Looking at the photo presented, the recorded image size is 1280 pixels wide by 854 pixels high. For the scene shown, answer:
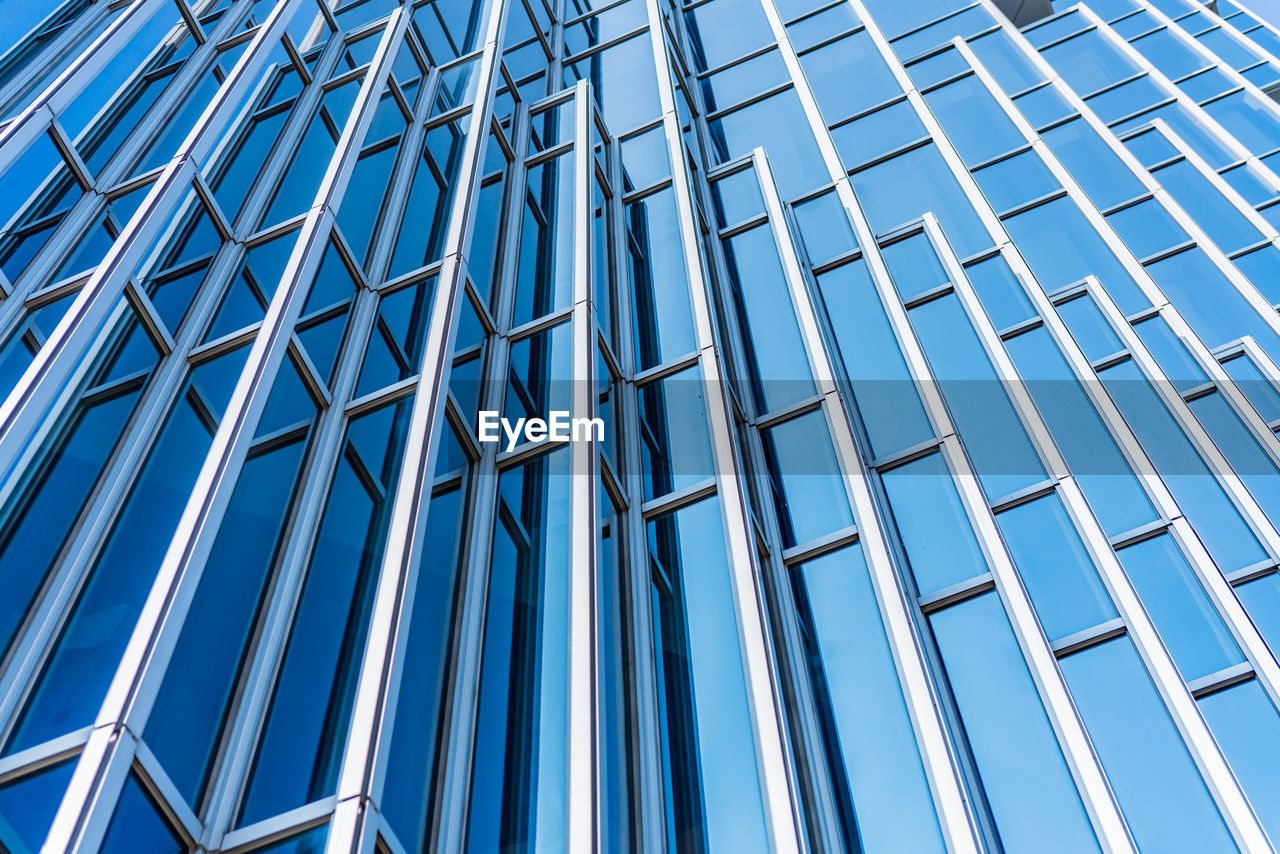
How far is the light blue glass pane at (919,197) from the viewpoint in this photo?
574 inches

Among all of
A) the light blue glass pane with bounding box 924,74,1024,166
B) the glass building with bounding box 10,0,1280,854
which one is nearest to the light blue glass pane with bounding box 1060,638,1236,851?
the glass building with bounding box 10,0,1280,854

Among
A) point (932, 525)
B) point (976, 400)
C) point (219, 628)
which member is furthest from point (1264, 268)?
point (219, 628)

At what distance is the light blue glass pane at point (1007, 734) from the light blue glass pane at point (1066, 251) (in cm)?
827

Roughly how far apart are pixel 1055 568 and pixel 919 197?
769 cm

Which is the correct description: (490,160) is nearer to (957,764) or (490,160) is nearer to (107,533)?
(107,533)

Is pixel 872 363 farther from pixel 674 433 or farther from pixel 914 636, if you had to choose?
pixel 914 636

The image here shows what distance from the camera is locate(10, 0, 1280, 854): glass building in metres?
5.97

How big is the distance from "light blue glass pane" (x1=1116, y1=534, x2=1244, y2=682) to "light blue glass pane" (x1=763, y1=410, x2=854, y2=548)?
2489mm

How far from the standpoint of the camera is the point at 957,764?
673cm

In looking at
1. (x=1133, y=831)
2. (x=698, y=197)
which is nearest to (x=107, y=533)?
(x=1133, y=831)

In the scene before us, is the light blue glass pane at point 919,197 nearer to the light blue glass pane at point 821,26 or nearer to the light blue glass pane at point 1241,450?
the light blue glass pane at point 1241,450

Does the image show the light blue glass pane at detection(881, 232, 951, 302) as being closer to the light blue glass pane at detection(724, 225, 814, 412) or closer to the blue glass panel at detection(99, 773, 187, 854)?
the light blue glass pane at detection(724, 225, 814, 412)

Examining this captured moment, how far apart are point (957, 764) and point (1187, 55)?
79.6 feet

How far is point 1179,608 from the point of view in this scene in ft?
29.8
